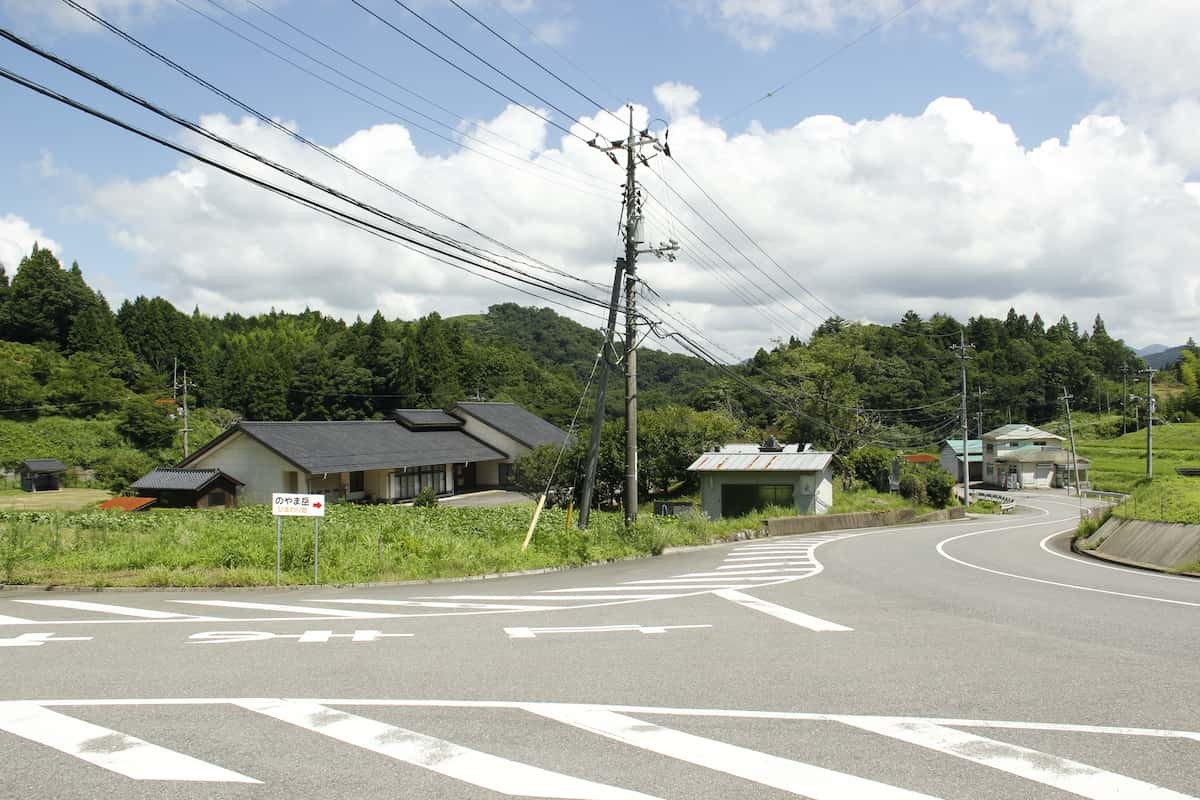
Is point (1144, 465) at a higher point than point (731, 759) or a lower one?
lower

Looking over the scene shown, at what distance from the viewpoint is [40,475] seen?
54969 mm

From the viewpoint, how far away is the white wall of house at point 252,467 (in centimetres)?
4362

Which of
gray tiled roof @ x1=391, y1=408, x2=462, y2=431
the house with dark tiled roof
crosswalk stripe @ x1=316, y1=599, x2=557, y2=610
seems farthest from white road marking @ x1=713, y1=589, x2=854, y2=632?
gray tiled roof @ x1=391, y1=408, x2=462, y2=431

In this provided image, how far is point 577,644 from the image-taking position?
27.4 feet

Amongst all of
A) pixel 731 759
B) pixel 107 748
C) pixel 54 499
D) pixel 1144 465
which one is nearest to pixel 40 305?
pixel 54 499

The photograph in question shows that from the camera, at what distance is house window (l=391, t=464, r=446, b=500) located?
50.0 m

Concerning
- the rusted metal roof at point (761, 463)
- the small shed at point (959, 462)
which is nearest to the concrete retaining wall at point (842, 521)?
the rusted metal roof at point (761, 463)

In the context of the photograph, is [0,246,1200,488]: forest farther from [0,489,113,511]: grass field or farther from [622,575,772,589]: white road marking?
[622,575,772,589]: white road marking

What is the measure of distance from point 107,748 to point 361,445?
4480 cm

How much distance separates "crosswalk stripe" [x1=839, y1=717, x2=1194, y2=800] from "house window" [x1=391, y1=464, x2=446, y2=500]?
46448 mm

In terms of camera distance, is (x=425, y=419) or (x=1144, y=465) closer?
(x=425, y=419)

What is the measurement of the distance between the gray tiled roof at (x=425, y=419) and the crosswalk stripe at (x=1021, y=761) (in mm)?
51836

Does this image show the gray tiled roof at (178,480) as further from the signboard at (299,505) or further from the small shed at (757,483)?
the signboard at (299,505)

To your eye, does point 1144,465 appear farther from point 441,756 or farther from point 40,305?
point 40,305
